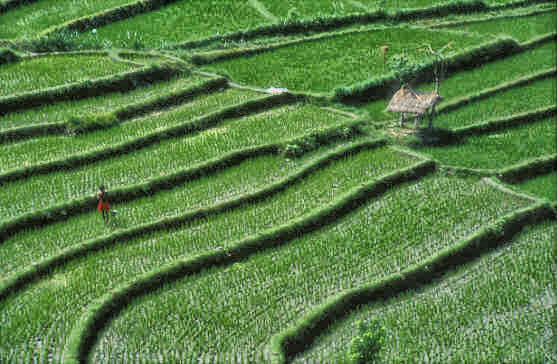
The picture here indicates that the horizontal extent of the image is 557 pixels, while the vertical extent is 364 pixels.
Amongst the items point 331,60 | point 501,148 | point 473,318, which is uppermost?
point 331,60

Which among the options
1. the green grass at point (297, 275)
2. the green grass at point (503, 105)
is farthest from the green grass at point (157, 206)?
the green grass at point (503, 105)

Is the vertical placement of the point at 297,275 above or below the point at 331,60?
below

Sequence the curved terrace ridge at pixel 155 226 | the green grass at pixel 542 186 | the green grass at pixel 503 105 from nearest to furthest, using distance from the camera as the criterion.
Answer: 1. the curved terrace ridge at pixel 155 226
2. the green grass at pixel 542 186
3. the green grass at pixel 503 105

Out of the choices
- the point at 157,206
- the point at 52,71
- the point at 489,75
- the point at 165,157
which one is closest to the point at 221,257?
the point at 157,206

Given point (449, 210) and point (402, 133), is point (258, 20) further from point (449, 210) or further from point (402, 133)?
point (449, 210)

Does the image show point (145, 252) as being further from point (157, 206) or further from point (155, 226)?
point (157, 206)

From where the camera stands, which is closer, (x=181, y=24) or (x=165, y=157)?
(x=165, y=157)

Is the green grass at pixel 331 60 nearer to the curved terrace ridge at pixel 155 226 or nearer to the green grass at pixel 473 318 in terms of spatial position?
the curved terrace ridge at pixel 155 226
